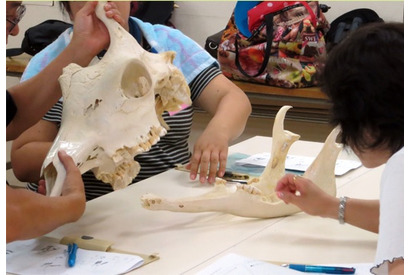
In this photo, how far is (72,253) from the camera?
1.24 meters

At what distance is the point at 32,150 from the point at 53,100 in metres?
0.33

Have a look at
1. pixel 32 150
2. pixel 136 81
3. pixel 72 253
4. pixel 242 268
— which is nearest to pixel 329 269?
pixel 242 268

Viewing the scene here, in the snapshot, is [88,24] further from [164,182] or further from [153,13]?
[153,13]

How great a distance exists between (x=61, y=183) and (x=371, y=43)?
0.67m

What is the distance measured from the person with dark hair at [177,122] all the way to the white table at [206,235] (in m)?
0.20

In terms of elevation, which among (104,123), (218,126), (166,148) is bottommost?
(166,148)

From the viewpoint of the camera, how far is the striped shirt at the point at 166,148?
1.89 meters

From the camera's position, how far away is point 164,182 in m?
1.76

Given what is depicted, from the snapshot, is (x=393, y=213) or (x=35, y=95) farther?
(x=35, y=95)

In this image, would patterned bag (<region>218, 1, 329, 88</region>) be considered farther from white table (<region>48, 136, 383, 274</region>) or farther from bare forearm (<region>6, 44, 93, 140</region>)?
bare forearm (<region>6, 44, 93, 140</region>)

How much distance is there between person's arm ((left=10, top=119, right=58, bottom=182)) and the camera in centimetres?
178

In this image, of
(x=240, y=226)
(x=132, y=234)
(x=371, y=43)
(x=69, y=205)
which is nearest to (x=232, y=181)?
(x=240, y=226)

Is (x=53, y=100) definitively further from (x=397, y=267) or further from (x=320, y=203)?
(x=397, y=267)

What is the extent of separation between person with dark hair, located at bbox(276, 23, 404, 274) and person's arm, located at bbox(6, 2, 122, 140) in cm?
61
